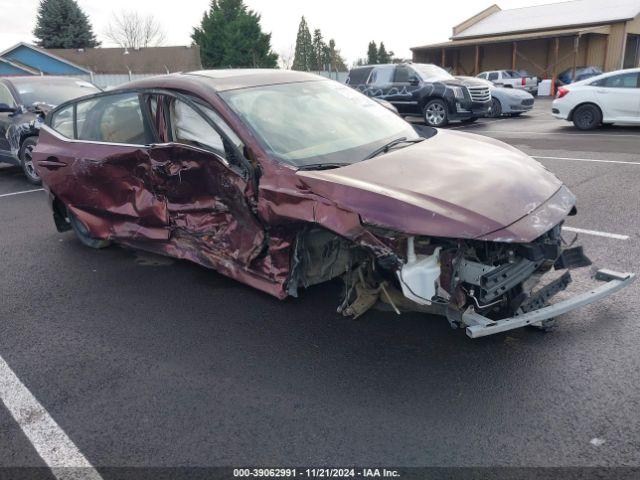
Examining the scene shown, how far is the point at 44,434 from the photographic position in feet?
8.57

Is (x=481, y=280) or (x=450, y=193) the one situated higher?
(x=450, y=193)

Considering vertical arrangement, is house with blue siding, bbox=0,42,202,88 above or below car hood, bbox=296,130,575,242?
above

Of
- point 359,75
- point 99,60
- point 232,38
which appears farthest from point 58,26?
point 359,75

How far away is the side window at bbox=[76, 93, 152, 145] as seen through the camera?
432 centimetres

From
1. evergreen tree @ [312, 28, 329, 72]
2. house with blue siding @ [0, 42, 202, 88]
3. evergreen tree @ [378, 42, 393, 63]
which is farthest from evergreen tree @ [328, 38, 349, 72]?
house with blue siding @ [0, 42, 202, 88]

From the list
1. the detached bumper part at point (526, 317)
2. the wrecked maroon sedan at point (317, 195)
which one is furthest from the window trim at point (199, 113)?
the detached bumper part at point (526, 317)

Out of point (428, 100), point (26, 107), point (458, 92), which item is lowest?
point (428, 100)

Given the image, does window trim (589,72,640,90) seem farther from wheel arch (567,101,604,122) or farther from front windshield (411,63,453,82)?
front windshield (411,63,453,82)

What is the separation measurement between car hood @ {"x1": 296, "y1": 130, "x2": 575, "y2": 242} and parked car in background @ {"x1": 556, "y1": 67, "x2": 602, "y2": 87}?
2651cm

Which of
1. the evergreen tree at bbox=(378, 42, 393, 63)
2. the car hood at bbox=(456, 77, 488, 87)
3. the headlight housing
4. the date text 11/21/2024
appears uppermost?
the evergreen tree at bbox=(378, 42, 393, 63)

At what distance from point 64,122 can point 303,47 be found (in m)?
66.0

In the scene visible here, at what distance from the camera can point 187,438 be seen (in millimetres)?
2541

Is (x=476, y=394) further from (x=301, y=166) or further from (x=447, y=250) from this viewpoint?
(x=301, y=166)

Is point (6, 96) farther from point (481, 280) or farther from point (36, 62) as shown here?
point (36, 62)
